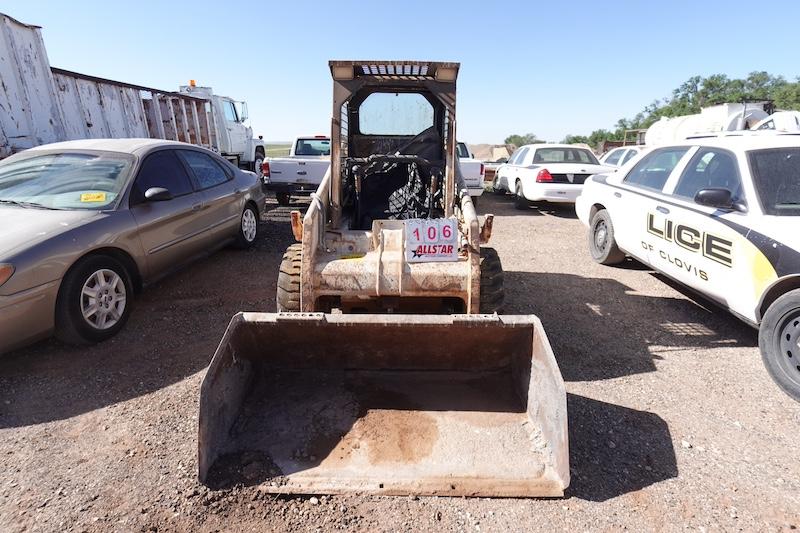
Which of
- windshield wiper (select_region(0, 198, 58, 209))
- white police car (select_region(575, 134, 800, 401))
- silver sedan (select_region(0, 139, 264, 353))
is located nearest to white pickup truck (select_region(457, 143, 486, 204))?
white police car (select_region(575, 134, 800, 401))

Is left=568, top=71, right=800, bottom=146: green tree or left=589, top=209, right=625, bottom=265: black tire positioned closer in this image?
left=589, top=209, right=625, bottom=265: black tire

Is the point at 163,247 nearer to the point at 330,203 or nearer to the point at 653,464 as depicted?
the point at 330,203

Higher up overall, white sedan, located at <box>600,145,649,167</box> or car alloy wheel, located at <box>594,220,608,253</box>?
white sedan, located at <box>600,145,649,167</box>

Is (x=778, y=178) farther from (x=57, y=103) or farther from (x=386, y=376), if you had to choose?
(x=57, y=103)

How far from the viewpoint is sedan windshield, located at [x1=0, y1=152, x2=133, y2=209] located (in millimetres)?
4160

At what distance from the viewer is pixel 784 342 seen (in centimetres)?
334

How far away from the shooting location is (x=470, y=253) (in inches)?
135

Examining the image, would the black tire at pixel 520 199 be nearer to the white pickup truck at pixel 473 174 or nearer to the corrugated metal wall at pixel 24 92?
the white pickup truck at pixel 473 174

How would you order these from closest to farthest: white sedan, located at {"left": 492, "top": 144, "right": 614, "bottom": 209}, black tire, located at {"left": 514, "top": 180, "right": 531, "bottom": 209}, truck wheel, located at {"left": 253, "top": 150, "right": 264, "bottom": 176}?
white sedan, located at {"left": 492, "top": 144, "right": 614, "bottom": 209} < black tire, located at {"left": 514, "top": 180, "right": 531, "bottom": 209} < truck wheel, located at {"left": 253, "top": 150, "right": 264, "bottom": 176}

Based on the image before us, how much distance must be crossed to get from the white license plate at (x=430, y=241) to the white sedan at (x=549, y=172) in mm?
7306

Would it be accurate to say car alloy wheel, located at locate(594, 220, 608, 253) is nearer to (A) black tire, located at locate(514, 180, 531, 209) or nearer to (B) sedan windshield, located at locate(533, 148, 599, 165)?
(A) black tire, located at locate(514, 180, 531, 209)

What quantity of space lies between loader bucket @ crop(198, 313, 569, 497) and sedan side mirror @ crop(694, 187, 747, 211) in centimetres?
227

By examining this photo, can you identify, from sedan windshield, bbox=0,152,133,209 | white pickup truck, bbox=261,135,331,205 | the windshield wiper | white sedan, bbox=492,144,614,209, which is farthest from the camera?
white sedan, bbox=492,144,614,209

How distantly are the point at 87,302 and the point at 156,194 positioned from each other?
1231 millimetres
